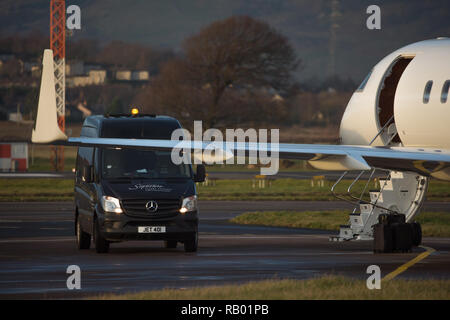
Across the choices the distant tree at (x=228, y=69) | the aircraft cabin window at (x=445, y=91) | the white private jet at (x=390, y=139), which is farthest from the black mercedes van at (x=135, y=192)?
the distant tree at (x=228, y=69)

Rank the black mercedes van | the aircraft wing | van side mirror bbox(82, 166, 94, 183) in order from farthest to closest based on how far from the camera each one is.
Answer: van side mirror bbox(82, 166, 94, 183), the black mercedes van, the aircraft wing

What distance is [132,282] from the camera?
17.1 metres

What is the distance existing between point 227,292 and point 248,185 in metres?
45.2

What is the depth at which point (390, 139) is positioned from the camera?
82.0ft

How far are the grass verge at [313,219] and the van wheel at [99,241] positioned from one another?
9796mm

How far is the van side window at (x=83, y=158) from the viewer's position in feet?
78.6

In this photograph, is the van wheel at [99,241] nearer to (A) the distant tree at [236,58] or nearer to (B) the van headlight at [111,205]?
(B) the van headlight at [111,205]

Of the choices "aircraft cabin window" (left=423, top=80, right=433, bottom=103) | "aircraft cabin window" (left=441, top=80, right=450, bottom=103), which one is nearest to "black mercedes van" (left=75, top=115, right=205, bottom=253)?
"aircraft cabin window" (left=423, top=80, right=433, bottom=103)

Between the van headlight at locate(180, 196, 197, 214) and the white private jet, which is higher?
the white private jet

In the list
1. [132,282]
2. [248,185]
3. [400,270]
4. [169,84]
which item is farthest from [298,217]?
[169,84]

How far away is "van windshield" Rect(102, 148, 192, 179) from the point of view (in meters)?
23.3

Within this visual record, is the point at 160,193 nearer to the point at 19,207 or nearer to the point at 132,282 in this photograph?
the point at 132,282

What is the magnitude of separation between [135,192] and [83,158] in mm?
2979
